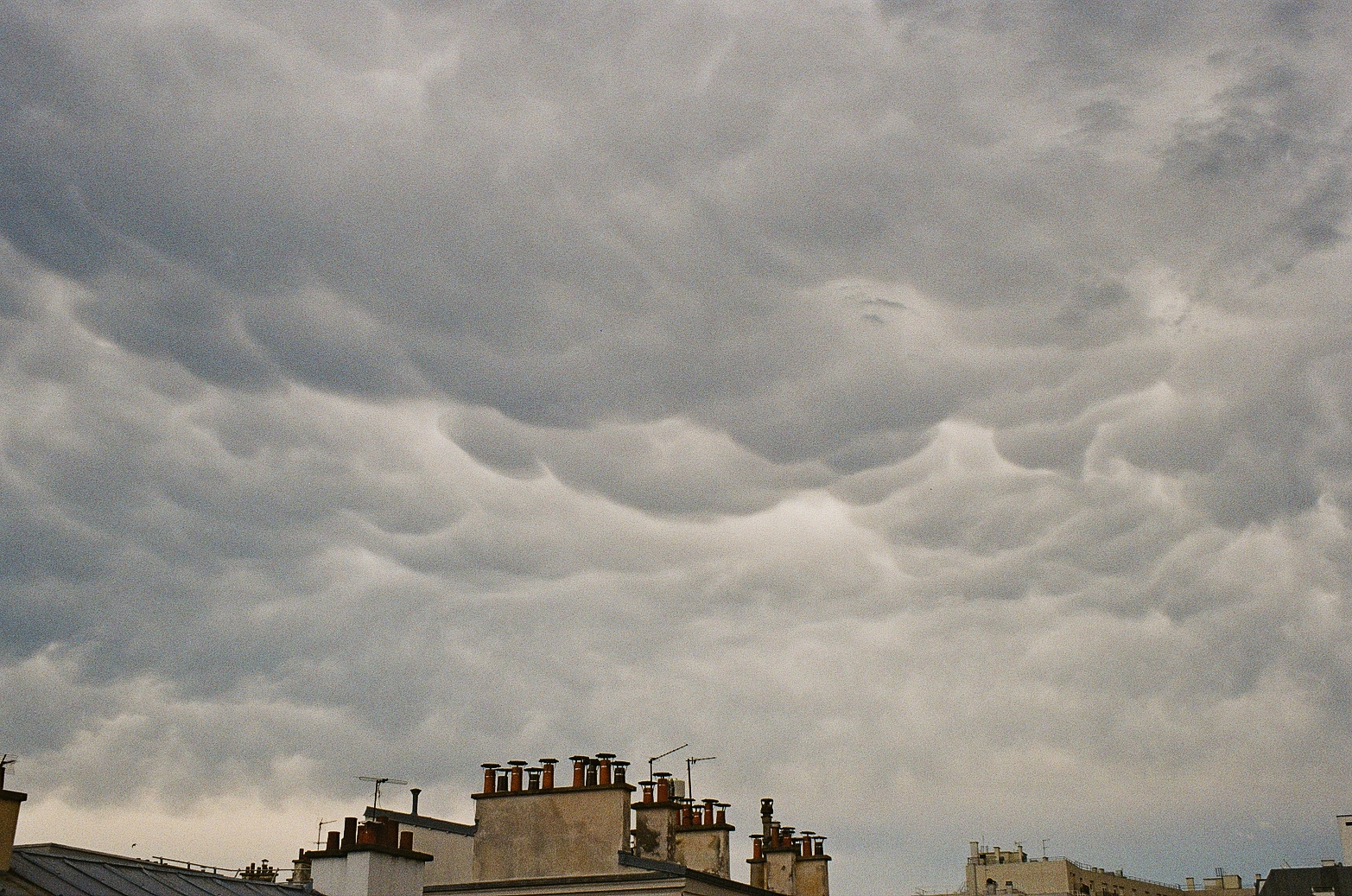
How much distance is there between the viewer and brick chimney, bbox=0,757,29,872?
82.0 ft

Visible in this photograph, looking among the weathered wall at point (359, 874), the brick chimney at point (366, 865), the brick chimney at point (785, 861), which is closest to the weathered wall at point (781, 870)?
the brick chimney at point (785, 861)

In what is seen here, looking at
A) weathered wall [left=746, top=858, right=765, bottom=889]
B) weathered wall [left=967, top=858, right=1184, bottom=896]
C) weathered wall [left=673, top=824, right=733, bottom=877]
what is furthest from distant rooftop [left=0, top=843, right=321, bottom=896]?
weathered wall [left=967, top=858, right=1184, bottom=896]

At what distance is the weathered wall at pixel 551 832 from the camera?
113ft

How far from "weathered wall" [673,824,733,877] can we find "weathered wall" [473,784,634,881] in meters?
6.68

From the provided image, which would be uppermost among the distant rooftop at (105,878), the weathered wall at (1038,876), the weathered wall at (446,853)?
the weathered wall at (1038,876)

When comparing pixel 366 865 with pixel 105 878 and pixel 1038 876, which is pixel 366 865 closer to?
pixel 105 878

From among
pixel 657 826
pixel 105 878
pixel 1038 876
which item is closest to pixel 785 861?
pixel 657 826

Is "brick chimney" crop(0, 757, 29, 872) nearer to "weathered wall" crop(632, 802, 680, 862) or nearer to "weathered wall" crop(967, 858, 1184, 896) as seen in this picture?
"weathered wall" crop(632, 802, 680, 862)

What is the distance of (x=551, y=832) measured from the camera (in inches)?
1377

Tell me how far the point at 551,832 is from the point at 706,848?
25.6 feet

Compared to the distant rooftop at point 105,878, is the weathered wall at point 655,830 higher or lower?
higher

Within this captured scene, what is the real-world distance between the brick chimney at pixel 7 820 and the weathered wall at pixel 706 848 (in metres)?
20.4

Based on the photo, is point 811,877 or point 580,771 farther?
point 811,877

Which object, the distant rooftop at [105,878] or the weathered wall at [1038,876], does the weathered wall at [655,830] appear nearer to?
the distant rooftop at [105,878]
